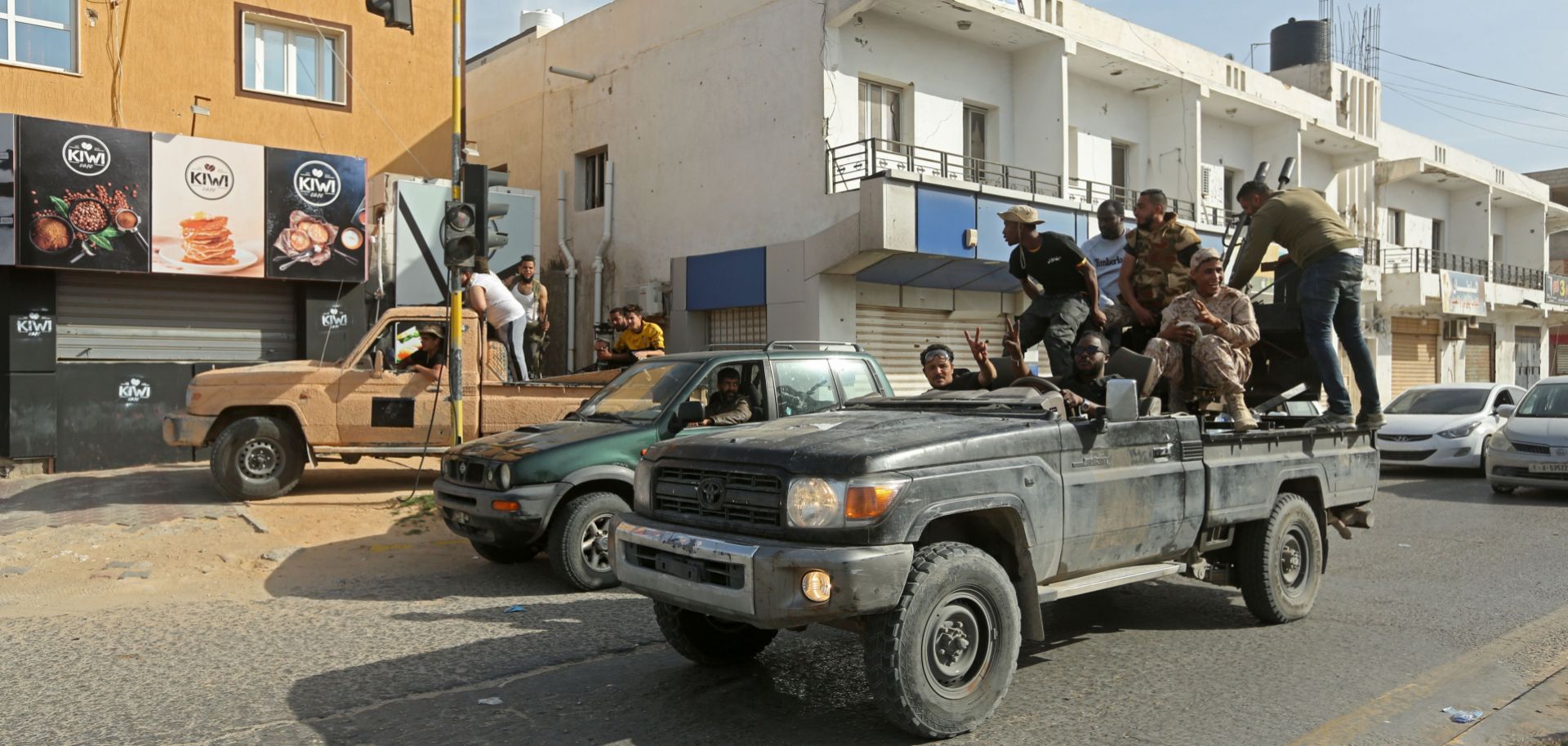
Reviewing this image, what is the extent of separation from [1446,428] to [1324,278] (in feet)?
31.4

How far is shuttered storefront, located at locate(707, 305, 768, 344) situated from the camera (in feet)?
58.1

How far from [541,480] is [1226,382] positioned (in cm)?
447

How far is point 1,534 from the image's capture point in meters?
8.87

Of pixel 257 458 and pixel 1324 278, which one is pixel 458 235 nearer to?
pixel 257 458

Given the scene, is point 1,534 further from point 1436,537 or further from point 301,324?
point 1436,537

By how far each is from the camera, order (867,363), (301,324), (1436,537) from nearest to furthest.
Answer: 1. (867,363)
2. (1436,537)
3. (301,324)

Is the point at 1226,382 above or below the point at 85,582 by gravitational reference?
above

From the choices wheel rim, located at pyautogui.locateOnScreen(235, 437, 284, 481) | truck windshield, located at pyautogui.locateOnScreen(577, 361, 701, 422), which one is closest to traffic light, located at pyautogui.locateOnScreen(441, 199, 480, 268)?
truck windshield, located at pyautogui.locateOnScreen(577, 361, 701, 422)

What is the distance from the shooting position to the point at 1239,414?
625 centimetres

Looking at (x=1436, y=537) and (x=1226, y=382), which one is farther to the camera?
(x=1436, y=537)

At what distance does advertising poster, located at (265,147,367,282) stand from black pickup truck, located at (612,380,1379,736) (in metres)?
11.2

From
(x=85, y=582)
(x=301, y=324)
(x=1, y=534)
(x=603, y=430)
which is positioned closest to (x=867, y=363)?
(x=603, y=430)

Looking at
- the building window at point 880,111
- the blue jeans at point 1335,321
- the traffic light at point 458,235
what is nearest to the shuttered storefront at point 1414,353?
the building window at point 880,111

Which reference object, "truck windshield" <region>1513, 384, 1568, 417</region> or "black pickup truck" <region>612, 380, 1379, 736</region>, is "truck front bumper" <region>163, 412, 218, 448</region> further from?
"truck windshield" <region>1513, 384, 1568, 417</region>
